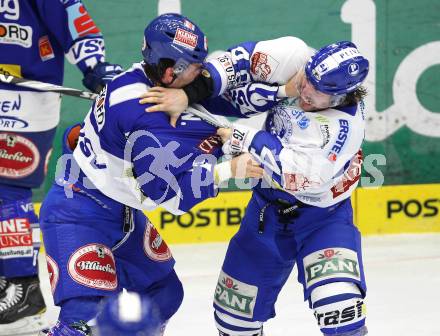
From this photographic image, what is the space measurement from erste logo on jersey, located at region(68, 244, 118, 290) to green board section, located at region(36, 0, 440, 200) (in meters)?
2.14

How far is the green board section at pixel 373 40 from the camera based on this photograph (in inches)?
223

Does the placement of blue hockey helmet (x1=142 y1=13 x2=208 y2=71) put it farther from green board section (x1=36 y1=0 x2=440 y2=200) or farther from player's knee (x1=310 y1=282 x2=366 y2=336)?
green board section (x1=36 y1=0 x2=440 y2=200)

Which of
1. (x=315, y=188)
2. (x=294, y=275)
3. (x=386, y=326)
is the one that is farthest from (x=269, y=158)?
(x=294, y=275)

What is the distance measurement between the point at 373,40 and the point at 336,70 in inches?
95.1

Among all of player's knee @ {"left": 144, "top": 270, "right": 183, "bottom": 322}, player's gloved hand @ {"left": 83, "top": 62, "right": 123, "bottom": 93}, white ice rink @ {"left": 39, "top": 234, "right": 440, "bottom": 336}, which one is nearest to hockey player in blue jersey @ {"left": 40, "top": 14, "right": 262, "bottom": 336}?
player's knee @ {"left": 144, "top": 270, "right": 183, "bottom": 322}

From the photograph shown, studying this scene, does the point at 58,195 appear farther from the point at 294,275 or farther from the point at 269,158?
the point at 294,275

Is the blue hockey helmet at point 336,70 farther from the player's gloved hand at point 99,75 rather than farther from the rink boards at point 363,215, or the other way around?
the rink boards at point 363,215

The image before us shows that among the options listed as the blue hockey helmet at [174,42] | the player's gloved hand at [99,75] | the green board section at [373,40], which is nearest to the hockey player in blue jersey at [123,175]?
the blue hockey helmet at [174,42]

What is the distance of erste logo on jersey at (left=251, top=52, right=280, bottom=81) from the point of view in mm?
3736

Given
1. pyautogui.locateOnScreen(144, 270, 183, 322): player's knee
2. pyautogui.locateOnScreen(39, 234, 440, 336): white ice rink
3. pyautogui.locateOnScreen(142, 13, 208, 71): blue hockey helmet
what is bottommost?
pyautogui.locateOnScreen(39, 234, 440, 336): white ice rink

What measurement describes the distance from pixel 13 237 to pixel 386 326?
163 cm

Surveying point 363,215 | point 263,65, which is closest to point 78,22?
point 263,65

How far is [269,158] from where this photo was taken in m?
3.59

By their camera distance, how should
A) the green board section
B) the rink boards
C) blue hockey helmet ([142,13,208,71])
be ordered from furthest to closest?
the rink boards
the green board section
blue hockey helmet ([142,13,208,71])
